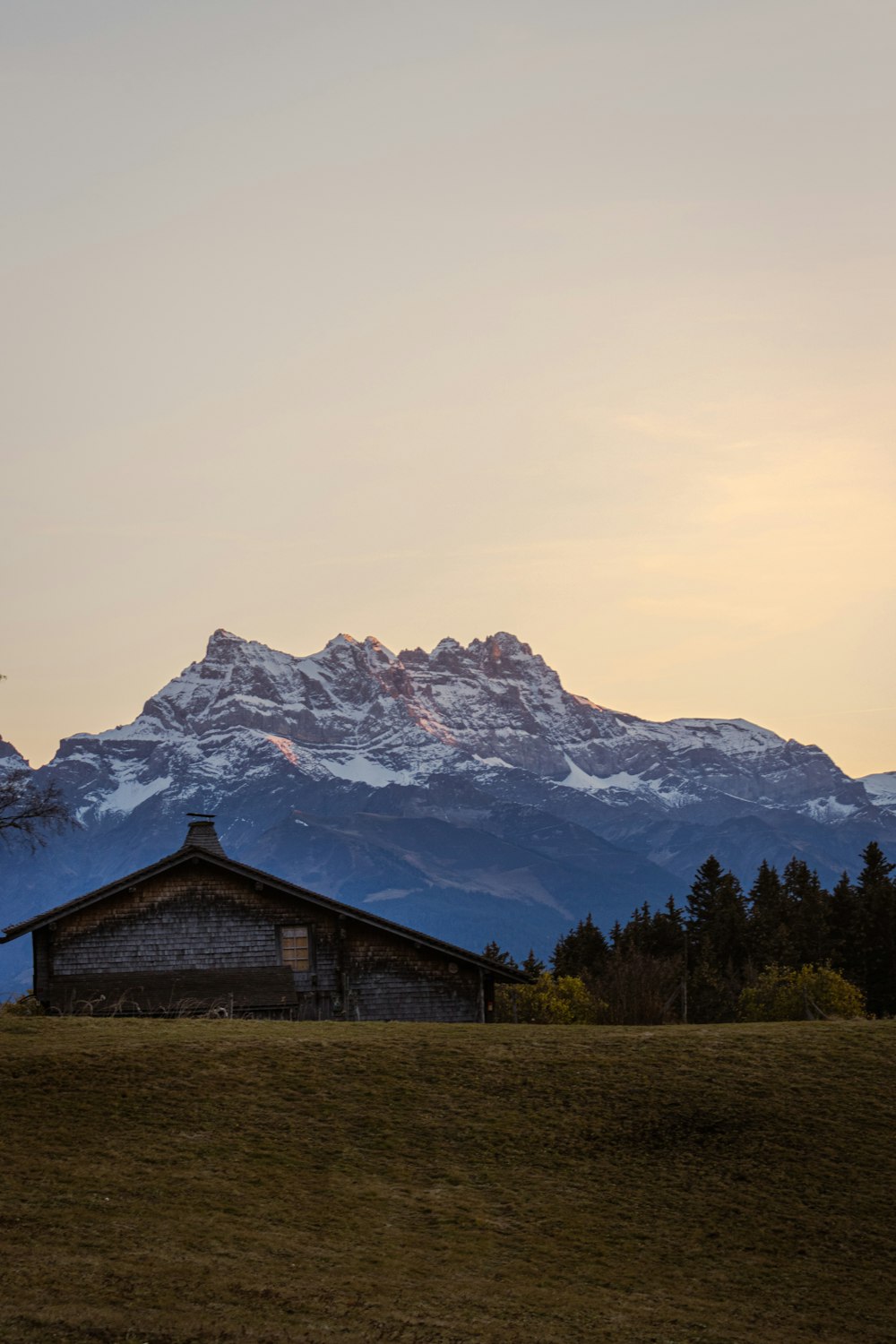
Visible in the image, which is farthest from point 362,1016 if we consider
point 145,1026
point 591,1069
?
point 591,1069

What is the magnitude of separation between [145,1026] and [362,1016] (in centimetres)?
1247

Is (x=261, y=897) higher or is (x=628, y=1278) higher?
(x=261, y=897)

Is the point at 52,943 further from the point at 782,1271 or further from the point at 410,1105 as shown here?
the point at 782,1271

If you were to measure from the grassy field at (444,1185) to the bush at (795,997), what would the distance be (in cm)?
4221

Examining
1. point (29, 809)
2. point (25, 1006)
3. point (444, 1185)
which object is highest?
point (29, 809)

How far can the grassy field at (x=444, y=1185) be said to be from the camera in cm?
1723

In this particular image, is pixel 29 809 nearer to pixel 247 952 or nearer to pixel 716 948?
pixel 247 952

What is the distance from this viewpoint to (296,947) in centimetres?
4288

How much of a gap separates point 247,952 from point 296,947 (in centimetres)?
139

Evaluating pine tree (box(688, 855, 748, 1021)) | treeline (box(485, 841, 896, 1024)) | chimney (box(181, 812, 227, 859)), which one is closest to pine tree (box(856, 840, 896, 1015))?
treeline (box(485, 841, 896, 1024))

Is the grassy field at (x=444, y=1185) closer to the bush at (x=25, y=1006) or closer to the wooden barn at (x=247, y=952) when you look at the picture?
the bush at (x=25, y=1006)

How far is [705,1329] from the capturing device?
687 inches

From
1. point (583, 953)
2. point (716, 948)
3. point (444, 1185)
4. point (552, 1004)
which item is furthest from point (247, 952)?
point (583, 953)

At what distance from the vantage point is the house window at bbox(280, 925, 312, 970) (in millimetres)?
42781
